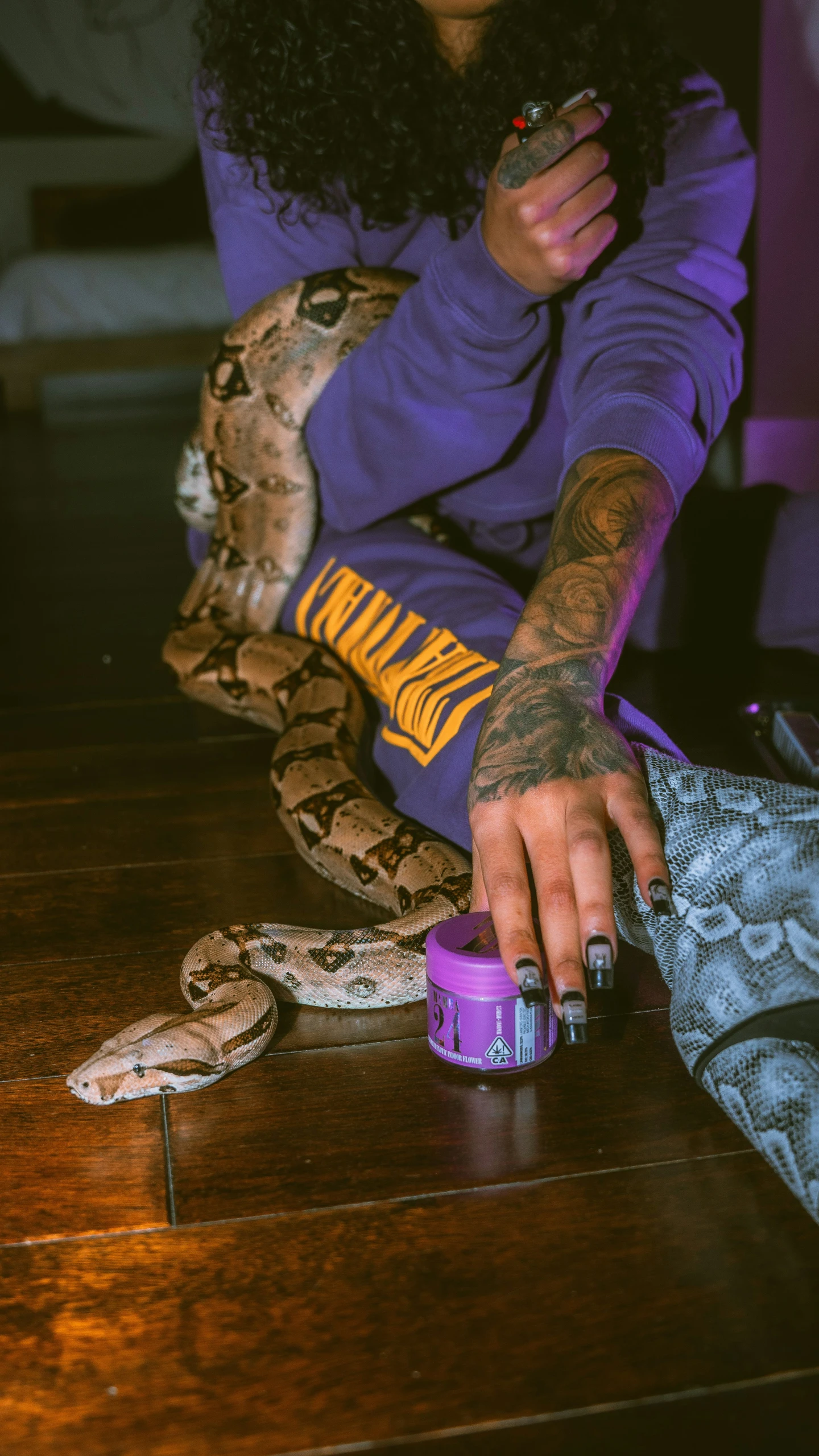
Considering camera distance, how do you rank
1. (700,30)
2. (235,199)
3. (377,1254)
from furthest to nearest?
1. (700,30)
2. (235,199)
3. (377,1254)

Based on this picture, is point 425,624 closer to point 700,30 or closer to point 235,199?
point 235,199

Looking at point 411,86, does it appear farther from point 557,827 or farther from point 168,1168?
point 168,1168

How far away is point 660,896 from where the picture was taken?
123 cm

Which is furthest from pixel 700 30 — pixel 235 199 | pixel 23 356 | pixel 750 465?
pixel 23 356

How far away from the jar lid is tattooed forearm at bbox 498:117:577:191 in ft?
3.55

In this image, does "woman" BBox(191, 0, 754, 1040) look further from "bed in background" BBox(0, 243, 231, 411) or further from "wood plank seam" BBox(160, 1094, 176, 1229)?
"bed in background" BBox(0, 243, 231, 411)

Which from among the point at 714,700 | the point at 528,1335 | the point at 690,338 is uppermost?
the point at 690,338

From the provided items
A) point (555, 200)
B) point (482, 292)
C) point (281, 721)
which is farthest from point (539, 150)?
point (281, 721)

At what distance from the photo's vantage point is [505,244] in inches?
72.7

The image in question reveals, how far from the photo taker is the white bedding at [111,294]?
9109mm

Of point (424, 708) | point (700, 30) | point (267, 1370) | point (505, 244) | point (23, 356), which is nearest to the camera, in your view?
point (267, 1370)

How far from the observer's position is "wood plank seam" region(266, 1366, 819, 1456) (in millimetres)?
990

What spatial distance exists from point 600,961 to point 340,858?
91 cm

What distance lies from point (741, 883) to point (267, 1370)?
678 mm
